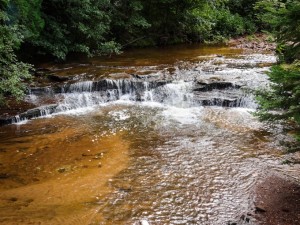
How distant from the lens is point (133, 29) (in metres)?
18.6

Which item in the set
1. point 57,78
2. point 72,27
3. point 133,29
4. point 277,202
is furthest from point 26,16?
point 277,202

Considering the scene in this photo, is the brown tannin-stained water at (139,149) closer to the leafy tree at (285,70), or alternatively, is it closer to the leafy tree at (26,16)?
the leafy tree at (285,70)

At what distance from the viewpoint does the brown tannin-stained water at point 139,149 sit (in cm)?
524

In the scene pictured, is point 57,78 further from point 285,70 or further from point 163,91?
point 285,70

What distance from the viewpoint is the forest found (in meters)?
4.98

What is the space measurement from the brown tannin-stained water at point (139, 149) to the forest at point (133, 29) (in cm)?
→ 120

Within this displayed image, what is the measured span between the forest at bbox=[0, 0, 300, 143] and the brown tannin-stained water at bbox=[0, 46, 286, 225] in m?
1.20

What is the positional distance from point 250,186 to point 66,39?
427 inches

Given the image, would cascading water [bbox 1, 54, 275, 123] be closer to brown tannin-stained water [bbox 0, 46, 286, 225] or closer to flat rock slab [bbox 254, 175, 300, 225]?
brown tannin-stained water [bbox 0, 46, 286, 225]

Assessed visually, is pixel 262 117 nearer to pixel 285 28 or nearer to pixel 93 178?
pixel 285 28

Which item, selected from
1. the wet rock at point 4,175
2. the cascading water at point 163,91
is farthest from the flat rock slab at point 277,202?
the cascading water at point 163,91

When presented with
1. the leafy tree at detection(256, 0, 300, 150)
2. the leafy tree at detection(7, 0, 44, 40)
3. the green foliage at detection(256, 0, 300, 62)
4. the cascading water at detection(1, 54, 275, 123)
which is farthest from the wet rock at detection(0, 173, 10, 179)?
the leafy tree at detection(7, 0, 44, 40)

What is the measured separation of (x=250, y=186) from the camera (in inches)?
229

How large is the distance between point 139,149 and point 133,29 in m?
12.4
